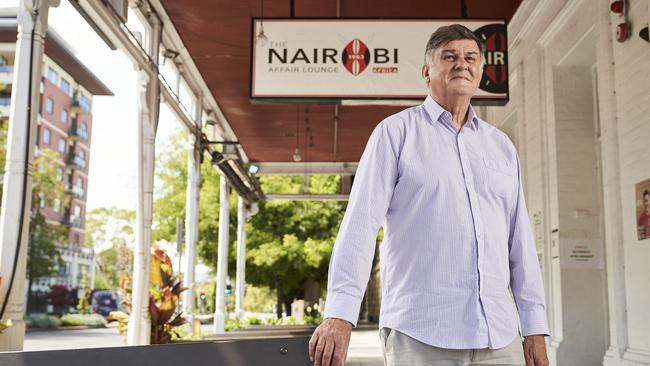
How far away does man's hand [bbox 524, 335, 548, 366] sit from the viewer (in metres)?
2.24

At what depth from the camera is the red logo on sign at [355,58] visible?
7.00 metres

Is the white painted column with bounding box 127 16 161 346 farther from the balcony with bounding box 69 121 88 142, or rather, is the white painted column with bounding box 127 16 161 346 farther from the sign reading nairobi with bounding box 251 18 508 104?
the balcony with bounding box 69 121 88 142

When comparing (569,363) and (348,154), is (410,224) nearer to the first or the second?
(569,363)

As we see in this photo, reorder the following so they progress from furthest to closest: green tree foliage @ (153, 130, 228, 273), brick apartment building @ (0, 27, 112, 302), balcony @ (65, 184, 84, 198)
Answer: balcony @ (65, 184, 84, 198) → brick apartment building @ (0, 27, 112, 302) → green tree foliage @ (153, 130, 228, 273)

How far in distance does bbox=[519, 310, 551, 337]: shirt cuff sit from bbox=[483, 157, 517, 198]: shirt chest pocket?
14.6 inches

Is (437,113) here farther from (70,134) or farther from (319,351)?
(70,134)

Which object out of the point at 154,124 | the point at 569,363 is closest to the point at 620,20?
the point at 569,363

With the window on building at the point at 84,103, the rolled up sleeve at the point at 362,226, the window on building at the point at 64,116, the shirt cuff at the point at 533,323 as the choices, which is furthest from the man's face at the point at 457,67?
the window on building at the point at 84,103

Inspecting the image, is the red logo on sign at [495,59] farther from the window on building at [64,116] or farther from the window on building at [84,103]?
the window on building at [84,103]

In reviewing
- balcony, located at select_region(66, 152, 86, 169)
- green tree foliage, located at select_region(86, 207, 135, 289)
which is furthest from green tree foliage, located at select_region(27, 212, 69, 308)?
balcony, located at select_region(66, 152, 86, 169)

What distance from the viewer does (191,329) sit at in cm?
1587

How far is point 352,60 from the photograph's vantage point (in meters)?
7.00

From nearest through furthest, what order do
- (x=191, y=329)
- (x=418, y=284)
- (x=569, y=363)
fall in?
1. (x=418, y=284)
2. (x=569, y=363)
3. (x=191, y=329)

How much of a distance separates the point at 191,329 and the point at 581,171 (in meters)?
10.0
